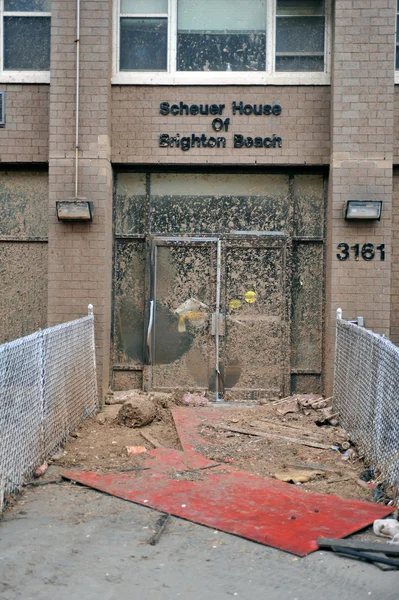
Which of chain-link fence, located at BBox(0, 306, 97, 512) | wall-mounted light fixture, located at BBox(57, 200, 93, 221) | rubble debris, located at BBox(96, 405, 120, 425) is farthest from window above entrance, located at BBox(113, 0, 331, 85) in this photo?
rubble debris, located at BBox(96, 405, 120, 425)

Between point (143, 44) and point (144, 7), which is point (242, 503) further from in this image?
point (144, 7)

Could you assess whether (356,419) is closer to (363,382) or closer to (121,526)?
(363,382)

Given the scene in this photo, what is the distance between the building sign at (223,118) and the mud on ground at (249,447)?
12.5ft

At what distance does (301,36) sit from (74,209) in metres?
4.17

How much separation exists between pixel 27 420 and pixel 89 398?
9.39ft

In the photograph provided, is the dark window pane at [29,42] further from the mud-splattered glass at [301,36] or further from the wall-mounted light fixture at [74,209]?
the mud-splattered glass at [301,36]

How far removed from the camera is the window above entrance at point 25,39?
1059cm

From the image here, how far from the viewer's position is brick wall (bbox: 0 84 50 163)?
34.5ft

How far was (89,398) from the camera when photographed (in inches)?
371

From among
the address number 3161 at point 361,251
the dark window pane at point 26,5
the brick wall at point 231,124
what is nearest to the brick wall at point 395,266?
the address number 3161 at point 361,251

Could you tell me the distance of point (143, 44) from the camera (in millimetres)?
10602

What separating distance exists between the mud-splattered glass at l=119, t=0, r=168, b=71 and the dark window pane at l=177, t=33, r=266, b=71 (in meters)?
0.27

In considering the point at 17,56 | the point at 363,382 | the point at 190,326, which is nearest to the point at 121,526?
the point at 363,382

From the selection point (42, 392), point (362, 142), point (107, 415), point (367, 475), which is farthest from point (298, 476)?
A: point (362, 142)
